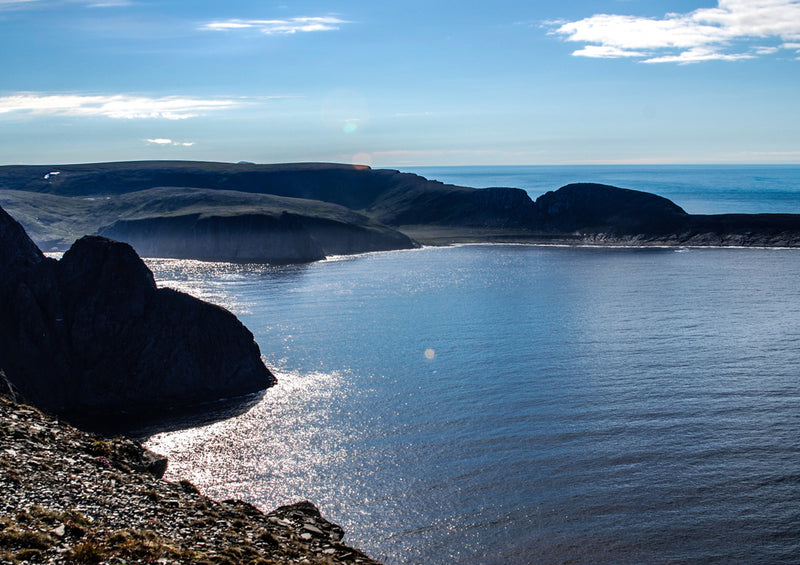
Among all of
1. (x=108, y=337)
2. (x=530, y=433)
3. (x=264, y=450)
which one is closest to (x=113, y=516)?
(x=264, y=450)

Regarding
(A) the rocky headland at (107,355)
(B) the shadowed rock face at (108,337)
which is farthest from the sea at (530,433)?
(B) the shadowed rock face at (108,337)

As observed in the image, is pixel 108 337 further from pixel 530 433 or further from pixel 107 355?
pixel 530 433

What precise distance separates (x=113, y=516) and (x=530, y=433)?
32384 millimetres

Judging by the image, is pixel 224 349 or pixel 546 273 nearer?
pixel 224 349

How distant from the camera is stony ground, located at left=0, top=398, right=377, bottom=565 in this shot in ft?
72.3

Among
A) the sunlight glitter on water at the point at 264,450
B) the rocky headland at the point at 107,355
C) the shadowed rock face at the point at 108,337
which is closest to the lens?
the rocky headland at the point at 107,355

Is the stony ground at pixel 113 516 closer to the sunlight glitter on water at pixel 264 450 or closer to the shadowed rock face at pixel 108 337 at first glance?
the sunlight glitter on water at pixel 264 450

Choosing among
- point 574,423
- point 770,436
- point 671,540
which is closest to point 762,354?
point 770,436

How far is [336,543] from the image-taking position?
29.9 metres

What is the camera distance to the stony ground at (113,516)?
22.0m

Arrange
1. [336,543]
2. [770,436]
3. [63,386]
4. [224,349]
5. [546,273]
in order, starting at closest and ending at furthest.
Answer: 1. [336,543]
2. [770,436]
3. [63,386]
4. [224,349]
5. [546,273]

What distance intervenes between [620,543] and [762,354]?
43081 millimetres

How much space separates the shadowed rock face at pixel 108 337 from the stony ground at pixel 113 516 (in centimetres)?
2537

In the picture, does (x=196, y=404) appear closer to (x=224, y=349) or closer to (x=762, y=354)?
(x=224, y=349)
